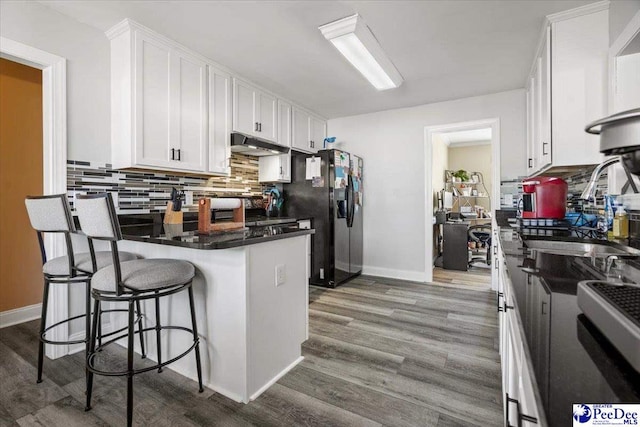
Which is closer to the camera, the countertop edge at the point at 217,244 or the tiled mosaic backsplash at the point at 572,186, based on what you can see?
the countertop edge at the point at 217,244

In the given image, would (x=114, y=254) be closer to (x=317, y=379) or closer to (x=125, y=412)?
(x=125, y=412)

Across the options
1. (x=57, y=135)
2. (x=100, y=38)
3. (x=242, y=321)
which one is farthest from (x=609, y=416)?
(x=100, y=38)

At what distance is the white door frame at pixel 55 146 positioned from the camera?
205cm

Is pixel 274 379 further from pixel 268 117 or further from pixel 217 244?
pixel 268 117

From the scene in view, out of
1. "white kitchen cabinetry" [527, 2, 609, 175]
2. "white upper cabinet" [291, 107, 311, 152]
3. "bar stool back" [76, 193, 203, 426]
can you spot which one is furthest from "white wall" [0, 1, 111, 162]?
"white kitchen cabinetry" [527, 2, 609, 175]

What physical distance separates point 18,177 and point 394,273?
13.9 feet

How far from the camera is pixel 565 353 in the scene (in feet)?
1.51

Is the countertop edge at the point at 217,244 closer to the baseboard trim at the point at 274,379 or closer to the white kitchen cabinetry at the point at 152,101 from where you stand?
the baseboard trim at the point at 274,379

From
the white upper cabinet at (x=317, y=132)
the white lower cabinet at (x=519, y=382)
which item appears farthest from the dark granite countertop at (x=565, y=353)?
the white upper cabinet at (x=317, y=132)

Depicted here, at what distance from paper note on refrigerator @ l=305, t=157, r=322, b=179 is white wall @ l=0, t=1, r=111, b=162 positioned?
2.08m

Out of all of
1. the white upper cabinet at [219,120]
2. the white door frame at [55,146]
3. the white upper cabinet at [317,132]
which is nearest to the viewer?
the white door frame at [55,146]

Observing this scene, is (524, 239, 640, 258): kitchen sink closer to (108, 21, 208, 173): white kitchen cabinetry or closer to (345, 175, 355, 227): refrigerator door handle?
(345, 175, 355, 227): refrigerator door handle

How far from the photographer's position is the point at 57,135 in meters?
2.06

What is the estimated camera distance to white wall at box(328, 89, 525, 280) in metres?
3.80
